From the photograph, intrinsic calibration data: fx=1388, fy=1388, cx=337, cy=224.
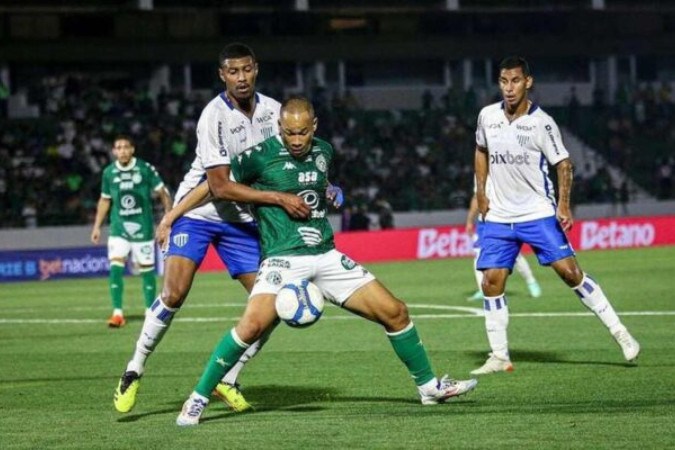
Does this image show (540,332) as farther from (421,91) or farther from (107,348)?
(421,91)

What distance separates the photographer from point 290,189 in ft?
31.2

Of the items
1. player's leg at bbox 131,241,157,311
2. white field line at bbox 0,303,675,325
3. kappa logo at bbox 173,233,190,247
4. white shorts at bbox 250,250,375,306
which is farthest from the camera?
player's leg at bbox 131,241,157,311

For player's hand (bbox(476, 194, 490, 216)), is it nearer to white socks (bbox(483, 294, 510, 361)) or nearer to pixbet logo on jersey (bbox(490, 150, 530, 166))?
pixbet logo on jersey (bbox(490, 150, 530, 166))

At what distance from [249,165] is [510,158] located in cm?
358

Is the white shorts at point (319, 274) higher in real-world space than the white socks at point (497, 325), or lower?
higher

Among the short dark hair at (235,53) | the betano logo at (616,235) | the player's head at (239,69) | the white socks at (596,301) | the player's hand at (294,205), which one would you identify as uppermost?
the short dark hair at (235,53)

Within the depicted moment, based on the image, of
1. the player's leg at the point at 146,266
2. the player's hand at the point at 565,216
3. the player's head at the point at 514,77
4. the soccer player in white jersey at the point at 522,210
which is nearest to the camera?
the player's head at the point at 514,77

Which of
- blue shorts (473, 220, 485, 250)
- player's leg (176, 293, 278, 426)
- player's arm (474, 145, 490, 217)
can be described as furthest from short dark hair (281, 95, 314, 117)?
blue shorts (473, 220, 485, 250)

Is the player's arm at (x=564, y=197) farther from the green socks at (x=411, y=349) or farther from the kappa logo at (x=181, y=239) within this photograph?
the kappa logo at (x=181, y=239)

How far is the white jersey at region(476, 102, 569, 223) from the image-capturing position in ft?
40.4

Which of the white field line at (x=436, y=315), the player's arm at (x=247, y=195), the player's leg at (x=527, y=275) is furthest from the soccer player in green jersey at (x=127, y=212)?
the player's arm at (x=247, y=195)

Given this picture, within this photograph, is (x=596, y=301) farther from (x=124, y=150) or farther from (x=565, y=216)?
(x=124, y=150)

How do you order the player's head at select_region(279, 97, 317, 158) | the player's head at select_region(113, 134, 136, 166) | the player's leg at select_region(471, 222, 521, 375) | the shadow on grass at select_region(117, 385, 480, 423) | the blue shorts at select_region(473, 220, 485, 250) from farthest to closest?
the player's head at select_region(113, 134, 136, 166) → the blue shorts at select_region(473, 220, 485, 250) → the player's leg at select_region(471, 222, 521, 375) → the shadow on grass at select_region(117, 385, 480, 423) → the player's head at select_region(279, 97, 317, 158)

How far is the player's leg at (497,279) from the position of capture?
1244cm
